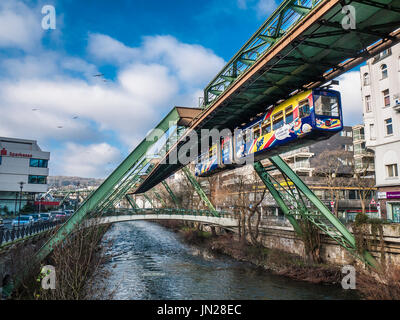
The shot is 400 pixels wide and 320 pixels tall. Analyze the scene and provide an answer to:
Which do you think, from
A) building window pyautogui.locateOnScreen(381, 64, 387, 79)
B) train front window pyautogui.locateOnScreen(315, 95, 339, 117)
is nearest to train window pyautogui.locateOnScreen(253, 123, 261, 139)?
train front window pyautogui.locateOnScreen(315, 95, 339, 117)

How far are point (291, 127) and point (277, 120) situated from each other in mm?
1488

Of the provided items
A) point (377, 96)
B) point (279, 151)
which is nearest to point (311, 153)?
point (377, 96)

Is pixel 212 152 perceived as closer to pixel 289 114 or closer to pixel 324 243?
pixel 289 114

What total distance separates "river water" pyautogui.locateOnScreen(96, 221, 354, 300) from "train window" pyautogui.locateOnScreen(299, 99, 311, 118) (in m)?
9.62

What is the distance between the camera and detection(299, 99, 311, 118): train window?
11.6 meters

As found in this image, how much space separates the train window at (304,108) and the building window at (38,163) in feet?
212

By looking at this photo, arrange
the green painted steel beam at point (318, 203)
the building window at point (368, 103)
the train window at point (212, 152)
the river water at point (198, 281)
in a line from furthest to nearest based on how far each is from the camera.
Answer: the building window at point (368, 103)
the train window at point (212, 152)
the green painted steel beam at point (318, 203)
the river water at point (198, 281)

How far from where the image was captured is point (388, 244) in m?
16.1

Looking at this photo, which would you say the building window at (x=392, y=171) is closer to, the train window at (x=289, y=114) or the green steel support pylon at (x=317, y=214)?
the green steel support pylon at (x=317, y=214)

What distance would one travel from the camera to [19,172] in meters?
61.5

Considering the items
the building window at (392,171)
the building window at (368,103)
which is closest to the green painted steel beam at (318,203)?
the building window at (392,171)

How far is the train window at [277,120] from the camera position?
43.2ft

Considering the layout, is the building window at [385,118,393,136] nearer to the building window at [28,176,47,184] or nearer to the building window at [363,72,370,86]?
the building window at [363,72,370,86]

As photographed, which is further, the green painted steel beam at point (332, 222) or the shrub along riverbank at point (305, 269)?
the green painted steel beam at point (332, 222)
